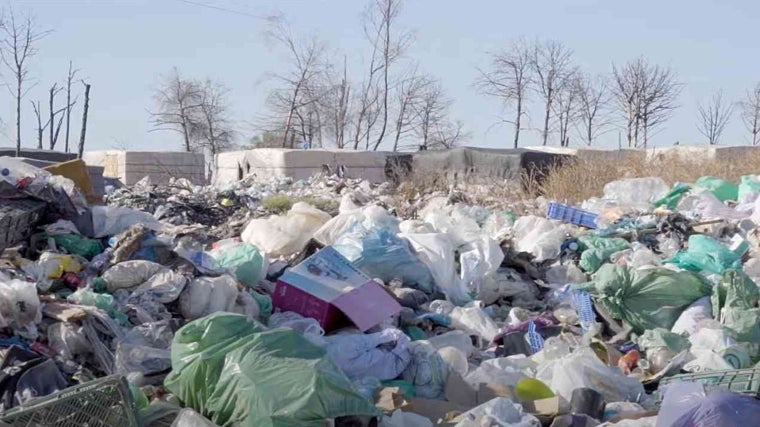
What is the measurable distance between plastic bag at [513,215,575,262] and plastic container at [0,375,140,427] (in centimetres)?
534

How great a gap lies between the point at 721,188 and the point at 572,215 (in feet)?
6.85

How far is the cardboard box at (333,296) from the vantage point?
6188mm

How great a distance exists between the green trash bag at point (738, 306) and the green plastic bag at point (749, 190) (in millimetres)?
3256

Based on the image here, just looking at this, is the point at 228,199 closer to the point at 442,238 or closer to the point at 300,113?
the point at 442,238

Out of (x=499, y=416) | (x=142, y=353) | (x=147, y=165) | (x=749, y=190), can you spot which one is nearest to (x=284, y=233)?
(x=142, y=353)

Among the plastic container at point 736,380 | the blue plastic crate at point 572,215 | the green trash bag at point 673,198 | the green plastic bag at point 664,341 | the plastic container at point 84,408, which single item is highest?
the green trash bag at point 673,198

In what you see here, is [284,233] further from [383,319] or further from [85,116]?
[85,116]

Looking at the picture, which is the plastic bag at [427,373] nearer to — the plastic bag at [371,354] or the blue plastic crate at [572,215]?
the plastic bag at [371,354]

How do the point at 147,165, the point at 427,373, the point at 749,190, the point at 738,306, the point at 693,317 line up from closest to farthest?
the point at 427,373, the point at 738,306, the point at 693,317, the point at 749,190, the point at 147,165

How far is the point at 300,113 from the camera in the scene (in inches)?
1430

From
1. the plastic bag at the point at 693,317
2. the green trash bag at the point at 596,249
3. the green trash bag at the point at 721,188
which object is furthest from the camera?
the green trash bag at the point at 721,188

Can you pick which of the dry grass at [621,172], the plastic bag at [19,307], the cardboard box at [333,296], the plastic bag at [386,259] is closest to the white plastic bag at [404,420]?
the cardboard box at [333,296]

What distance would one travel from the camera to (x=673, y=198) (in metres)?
10.3

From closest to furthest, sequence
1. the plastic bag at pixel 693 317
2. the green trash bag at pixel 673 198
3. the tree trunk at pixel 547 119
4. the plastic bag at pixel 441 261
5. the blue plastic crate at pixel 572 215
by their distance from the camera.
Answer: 1. the plastic bag at pixel 693 317
2. the plastic bag at pixel 441 261
3. the blue plastic crate at pixel 572 215
4. the green trash bag at pixel 673 198
5. the tree trunk at pixel 547 119
